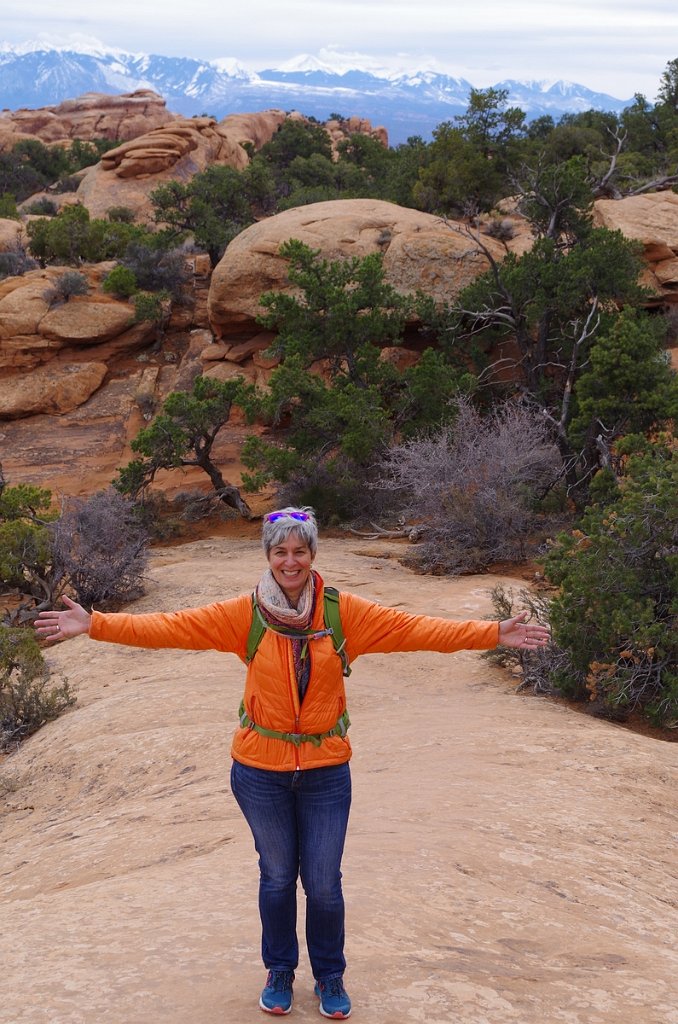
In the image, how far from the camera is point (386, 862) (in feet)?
13.3

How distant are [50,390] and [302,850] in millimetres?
21677

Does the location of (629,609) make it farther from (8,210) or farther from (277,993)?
(8,210)

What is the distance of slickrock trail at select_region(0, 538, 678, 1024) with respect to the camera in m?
3.11

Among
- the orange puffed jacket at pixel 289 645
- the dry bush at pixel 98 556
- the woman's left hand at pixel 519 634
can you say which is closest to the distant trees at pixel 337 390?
the dry bush at pixel 98 556

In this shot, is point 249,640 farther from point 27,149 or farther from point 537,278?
point 27,149

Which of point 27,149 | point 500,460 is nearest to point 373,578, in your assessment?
point 500,460

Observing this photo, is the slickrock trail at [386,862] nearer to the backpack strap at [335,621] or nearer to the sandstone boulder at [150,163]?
the backpack strap at [335,621]

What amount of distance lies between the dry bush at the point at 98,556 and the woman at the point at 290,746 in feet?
28.9

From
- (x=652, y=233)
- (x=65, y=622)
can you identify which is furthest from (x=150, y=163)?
(x=65, y=622)

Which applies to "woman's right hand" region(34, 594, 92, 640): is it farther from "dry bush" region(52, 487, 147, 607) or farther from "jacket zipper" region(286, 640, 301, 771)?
"dry bush" region(52, 487, 147, 607)

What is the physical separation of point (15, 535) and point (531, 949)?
9.50 m

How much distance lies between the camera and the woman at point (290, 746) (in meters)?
3.02

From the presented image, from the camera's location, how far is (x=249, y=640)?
3.12 meters

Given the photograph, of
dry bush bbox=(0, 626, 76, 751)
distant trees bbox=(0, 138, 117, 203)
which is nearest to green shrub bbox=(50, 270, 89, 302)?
dry bush bbox=(0, 626, 76, 751)
